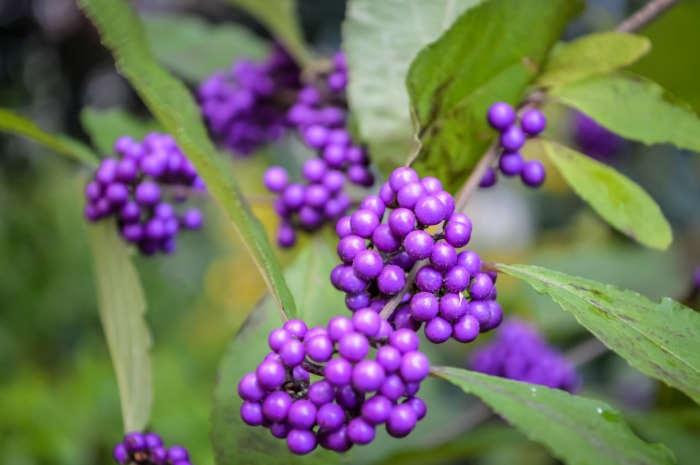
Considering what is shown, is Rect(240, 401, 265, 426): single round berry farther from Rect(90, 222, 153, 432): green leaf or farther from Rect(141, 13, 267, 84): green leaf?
Rect(141, 13, 267, 84): green leaf

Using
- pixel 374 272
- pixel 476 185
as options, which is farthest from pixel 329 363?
pixel 476 185

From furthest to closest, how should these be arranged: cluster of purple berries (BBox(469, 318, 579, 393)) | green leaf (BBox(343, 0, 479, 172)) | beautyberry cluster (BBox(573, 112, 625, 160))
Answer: beautyberry cluster (BBox(573, 112, 625, 160)), cluster of purple berries (BBox(469, 318, 579, 393)), green leaf (BBox(343, 0, 479, 172))

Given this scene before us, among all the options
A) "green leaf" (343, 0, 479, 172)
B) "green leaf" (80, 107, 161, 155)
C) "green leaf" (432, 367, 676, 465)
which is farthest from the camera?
"green leaf" (80, 107, 161, 155)

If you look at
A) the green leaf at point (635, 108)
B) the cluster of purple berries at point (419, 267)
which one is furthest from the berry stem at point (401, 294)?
the green leaf at point (635, 108)

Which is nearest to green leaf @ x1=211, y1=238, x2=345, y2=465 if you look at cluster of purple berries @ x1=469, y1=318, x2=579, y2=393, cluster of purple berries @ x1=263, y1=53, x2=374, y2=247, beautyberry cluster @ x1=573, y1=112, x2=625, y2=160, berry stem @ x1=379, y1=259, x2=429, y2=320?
cluster of purple berries @ x1=263, y1=53, x2=374, y2=247

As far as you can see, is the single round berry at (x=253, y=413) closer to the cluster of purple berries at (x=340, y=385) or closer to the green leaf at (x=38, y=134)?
the cluster of purple berries at (x=340, y=385)

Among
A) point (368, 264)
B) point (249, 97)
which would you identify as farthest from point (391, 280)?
point (249, 97)

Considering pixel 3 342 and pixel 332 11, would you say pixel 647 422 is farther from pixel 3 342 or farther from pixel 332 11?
pixel 3 342
